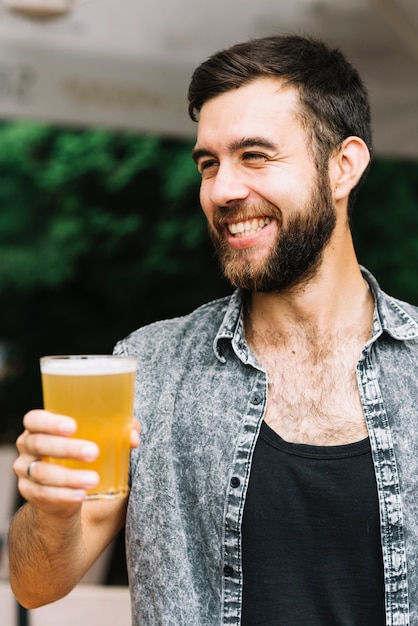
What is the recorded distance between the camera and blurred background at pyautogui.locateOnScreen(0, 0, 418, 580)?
3.69 m

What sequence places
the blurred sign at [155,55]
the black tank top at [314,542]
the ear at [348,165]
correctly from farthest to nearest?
the blurred sign at [155,55] < the ear at [348,165] < the black tank top at [314,542]

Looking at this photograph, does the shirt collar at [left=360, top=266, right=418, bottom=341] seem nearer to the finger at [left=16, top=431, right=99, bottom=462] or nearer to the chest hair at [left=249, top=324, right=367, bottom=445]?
the chest hair at [left=249, top=324, right=367, bottom=445]

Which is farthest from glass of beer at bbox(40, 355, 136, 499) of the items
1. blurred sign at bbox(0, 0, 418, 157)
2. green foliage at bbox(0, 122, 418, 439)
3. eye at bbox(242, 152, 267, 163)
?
green foliage at bbox(0, 122, 418, 439)

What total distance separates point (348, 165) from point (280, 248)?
15.5 inches

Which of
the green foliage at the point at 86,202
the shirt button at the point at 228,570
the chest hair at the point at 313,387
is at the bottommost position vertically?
the shirt button at the point at 228,570

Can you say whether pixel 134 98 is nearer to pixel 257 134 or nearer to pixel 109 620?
pixel 257 134

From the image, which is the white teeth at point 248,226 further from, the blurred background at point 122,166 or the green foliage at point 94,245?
the green foliage at point 94,245

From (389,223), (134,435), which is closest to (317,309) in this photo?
(134,435)

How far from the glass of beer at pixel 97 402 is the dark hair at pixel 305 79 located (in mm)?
923

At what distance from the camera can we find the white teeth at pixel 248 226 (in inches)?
73.7

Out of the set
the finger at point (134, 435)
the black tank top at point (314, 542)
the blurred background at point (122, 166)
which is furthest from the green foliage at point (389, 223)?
the finger at point (134, 435)

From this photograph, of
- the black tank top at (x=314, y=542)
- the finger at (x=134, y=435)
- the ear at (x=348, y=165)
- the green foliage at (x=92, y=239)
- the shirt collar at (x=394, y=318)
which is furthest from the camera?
the green foliage at (x=92, y=239)

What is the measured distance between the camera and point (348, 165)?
214 centimetres

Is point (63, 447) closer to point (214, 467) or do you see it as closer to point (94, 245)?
point (214, 467)
